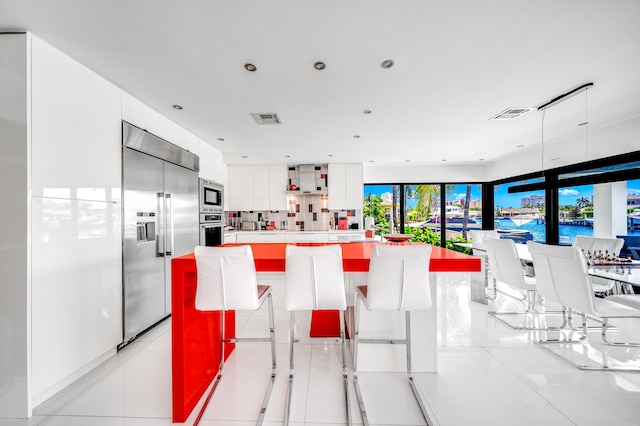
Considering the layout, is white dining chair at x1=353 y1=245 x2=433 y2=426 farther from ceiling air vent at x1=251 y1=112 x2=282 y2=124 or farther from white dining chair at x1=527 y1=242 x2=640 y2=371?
ceiling air vent at x1=251 y1=112 x2=282 y2=124

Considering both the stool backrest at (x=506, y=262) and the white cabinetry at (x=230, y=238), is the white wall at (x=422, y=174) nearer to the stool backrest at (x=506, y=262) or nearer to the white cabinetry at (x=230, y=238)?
the stool backrest at (x=506, y=262)

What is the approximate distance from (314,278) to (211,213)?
3.30 m

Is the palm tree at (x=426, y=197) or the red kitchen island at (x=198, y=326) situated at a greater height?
the palm tree at (x=426, y=197)

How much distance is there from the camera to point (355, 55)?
1.94 metres

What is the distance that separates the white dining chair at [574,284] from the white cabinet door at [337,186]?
374cm

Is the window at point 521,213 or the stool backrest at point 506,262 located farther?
the window at point 521,213

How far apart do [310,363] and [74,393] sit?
173 centimetres

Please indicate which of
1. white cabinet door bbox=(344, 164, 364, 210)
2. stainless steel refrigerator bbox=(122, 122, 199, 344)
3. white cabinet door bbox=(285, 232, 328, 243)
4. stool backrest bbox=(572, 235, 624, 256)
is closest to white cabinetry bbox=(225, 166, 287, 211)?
white cabinet door bbox=(285, 232, 328, 243)

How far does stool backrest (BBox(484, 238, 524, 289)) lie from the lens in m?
2.91

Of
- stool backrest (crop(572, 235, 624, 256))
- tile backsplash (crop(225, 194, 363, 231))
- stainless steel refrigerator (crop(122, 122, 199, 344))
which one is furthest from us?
tile backsplash (crop(225, 194, 363, 231))

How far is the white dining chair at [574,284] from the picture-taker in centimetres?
212

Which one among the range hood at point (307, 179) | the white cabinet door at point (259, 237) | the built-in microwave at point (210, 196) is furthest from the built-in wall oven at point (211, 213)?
the range hood at point (307, 179)

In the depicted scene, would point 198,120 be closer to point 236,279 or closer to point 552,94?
point 236,279

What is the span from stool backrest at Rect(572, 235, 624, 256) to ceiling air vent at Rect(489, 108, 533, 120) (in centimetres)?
186
